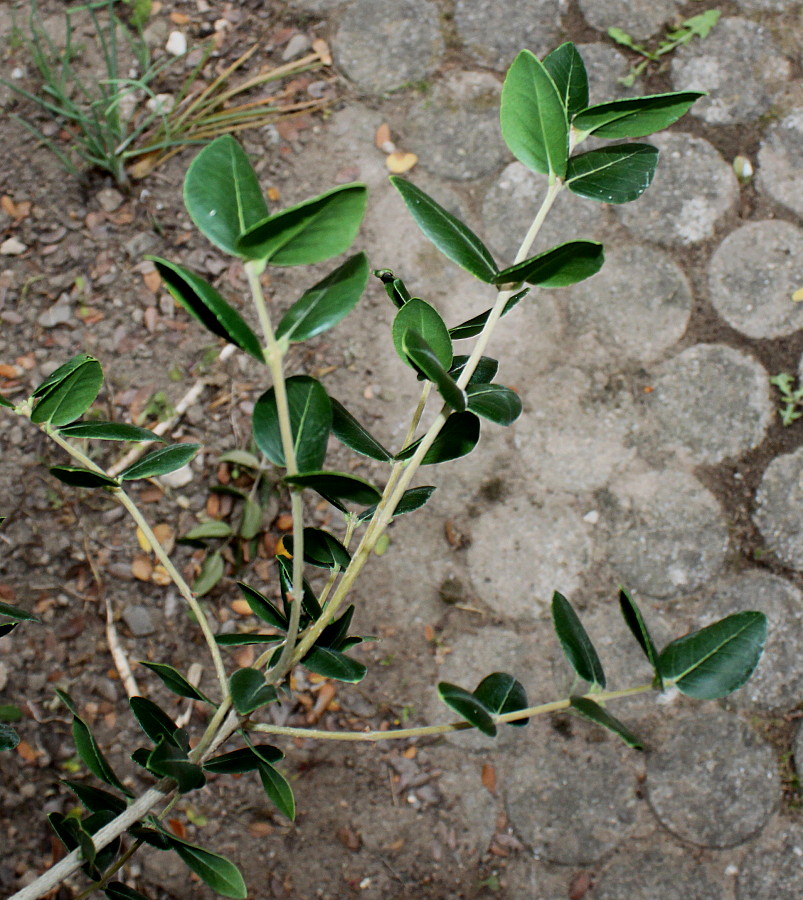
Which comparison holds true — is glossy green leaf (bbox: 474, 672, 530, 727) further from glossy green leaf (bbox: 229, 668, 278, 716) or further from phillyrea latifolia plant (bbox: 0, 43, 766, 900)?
glossy green leaf (bbox: 229, 668, 278, 716)

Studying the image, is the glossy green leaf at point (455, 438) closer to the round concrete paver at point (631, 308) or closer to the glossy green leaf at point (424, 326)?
the glossy green leaf at point (424, 326)

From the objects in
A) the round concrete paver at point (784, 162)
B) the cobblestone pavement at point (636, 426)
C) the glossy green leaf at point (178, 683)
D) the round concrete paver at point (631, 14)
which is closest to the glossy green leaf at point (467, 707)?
the glossy green leaf at point (178, 683)

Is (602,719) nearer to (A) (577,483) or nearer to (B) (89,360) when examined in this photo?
(B) (89,360)

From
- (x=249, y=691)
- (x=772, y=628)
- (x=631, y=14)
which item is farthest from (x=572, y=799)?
(x=631, y=14)

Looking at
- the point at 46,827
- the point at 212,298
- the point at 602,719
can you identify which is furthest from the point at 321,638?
the point at 46,827

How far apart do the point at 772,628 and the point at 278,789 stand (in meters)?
1.33

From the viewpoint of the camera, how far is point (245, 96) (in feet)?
7.34

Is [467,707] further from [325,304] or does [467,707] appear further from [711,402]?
[711,402]

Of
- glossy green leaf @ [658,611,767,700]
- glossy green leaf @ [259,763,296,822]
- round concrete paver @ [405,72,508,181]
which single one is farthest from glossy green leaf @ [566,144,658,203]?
round concrete paver @ [405,72,508,181]

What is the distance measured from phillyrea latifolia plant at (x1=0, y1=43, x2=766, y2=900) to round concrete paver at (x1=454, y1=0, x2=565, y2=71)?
1.59 meters

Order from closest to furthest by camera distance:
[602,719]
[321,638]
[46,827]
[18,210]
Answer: [602,719] < [321,638] < [46,827] < [18,210]

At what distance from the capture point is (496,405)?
85 cm

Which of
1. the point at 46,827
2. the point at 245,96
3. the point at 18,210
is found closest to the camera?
the point at 46,827

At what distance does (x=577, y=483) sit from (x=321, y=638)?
1069mm
